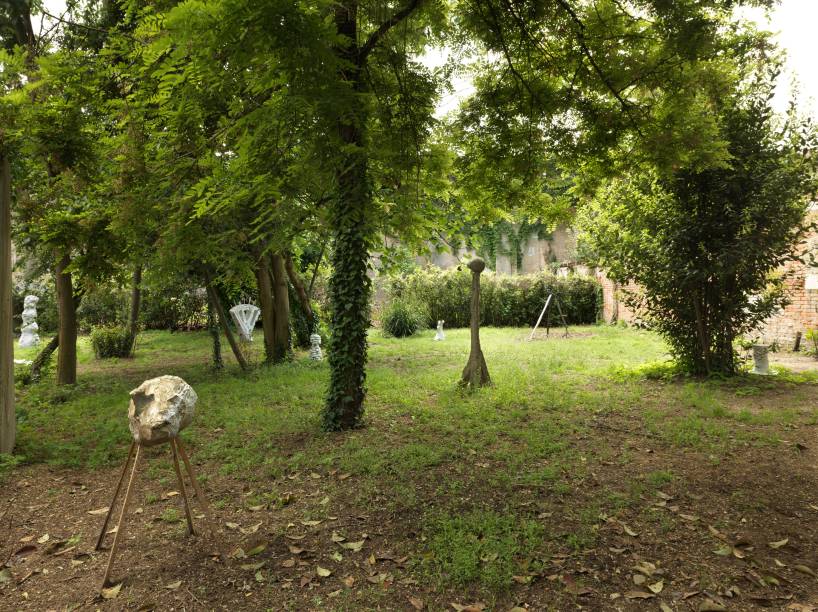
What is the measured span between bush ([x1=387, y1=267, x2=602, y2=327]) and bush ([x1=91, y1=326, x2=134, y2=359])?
9063 mm

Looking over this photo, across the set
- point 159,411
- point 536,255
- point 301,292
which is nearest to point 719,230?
point 159,411

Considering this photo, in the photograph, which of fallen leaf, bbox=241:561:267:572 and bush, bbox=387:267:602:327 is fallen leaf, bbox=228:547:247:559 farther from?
bush, bbox=387:267:602:327

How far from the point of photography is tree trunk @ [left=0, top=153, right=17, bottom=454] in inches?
195

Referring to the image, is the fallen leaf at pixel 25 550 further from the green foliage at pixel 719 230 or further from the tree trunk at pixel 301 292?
the tree trunk at pixel 301 292

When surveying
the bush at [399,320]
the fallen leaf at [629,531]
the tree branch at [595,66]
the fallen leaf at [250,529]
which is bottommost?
the fallen leaf at [250,529]

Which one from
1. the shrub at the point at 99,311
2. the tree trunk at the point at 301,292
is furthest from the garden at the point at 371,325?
the shrub at the point at 99,311

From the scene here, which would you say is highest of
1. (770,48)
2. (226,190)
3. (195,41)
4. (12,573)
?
(770,48)

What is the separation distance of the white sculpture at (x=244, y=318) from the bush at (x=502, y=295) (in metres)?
A: 7.39

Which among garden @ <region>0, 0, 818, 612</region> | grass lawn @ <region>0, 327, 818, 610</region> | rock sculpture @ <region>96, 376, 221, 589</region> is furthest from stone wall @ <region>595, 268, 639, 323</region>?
rock sculpture @ <region>96, 376, 221, 589</region>

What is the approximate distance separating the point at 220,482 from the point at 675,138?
5.57 meters

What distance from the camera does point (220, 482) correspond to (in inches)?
173

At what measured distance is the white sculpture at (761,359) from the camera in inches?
302

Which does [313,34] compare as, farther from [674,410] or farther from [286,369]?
[286,369]

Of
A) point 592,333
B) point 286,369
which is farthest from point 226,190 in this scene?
point 592,333
